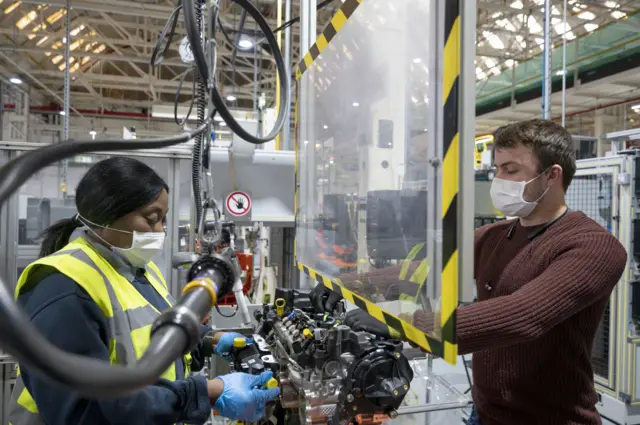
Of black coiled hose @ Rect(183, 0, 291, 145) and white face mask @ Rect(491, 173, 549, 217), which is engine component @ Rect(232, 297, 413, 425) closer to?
white face mask @ Rect(491, 173, 549, 217)

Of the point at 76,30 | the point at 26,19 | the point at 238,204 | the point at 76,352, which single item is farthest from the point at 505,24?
the point at 76,352

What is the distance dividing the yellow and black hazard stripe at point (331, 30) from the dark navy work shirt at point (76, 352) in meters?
1.31

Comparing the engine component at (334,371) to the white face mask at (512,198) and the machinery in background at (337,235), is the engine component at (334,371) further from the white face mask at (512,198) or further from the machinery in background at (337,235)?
the white face mask at (512,198)

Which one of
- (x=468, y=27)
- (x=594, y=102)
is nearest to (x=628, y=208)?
(x=468, y=27)

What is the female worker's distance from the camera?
3.96 ft

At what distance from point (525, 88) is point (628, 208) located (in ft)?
21.0

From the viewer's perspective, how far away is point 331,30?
73.4 inches

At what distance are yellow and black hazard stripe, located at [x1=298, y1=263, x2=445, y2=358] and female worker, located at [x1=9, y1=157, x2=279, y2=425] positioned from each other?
45cm

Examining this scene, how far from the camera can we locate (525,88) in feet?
30.9

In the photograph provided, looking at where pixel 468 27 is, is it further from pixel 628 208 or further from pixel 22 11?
pixel 22 11

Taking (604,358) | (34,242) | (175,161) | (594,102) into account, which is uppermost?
(594,102)

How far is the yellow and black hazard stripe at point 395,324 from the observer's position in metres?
1.08

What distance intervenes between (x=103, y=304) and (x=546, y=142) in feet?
5.04

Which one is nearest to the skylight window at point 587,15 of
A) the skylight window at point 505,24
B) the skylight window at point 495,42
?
the skylight window at point 505,24
